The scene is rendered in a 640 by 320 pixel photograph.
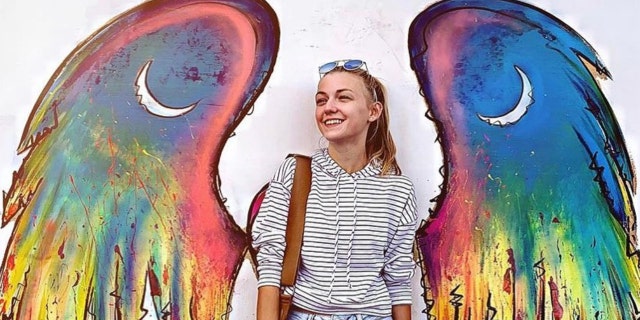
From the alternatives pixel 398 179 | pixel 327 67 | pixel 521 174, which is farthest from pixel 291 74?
pixel 521 174

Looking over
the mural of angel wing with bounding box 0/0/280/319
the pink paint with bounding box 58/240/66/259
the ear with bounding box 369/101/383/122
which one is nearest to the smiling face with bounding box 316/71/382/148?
the ear with bounding box 369/101/383/122

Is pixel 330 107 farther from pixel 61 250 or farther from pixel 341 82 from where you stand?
pixel 61 250

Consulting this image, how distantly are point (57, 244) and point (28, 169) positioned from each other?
0.76 ft

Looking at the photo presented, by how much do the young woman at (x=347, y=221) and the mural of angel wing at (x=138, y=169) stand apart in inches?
8.8

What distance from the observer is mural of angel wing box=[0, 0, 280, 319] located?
2133mm

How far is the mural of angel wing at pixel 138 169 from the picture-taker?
2.13m

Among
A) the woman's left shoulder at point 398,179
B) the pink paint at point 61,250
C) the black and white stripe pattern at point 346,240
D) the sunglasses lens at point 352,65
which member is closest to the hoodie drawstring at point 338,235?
the black and white stripe pattern at point 346,240

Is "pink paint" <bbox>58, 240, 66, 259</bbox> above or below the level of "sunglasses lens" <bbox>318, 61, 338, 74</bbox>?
below

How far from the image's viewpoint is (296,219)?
200cm

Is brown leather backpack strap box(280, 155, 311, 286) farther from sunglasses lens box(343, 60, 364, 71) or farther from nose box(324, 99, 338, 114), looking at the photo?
sunglasses lens box(343, 60, 364, 71)

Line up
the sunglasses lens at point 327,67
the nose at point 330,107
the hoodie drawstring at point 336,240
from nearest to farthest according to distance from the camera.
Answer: the hoodie drawstring at point 336,240 < the nose at point 330,107 < the sunglasses lens at point 327,67

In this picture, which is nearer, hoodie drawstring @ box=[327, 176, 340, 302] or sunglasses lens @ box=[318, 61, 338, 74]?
hoodie drawstring @ box=[327, 176, 340, 302]

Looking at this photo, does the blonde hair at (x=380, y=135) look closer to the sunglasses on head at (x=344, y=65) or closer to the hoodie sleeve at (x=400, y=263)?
the sunglasses on head at (x=344, y=65)

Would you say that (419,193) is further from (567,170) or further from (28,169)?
(28,169)
